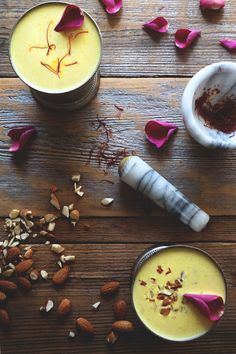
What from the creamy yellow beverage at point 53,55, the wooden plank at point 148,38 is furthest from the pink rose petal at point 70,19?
the wooden plank at point 148,38

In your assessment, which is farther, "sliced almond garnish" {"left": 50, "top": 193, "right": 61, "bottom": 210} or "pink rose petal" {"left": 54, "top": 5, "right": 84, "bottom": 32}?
"sliced almond garnish" {"left": 50, "top": 193, "right": 61, "bottom": 210}

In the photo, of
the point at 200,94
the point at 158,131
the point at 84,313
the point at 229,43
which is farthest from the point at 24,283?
the point at 229,43

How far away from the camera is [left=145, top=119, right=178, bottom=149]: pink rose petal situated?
1237 millimetres

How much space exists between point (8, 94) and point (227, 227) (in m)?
0.51

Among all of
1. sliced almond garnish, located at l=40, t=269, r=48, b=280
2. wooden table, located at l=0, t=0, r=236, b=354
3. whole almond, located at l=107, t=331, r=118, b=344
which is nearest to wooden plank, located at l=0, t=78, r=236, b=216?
wooden table, located at l=0, t=0, r=236, b=354

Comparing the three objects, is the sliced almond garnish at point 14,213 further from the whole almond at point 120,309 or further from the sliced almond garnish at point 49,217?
the whole almond at point 120,309

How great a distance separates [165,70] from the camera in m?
1.26

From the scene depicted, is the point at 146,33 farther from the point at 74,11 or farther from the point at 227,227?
the point at 227,227

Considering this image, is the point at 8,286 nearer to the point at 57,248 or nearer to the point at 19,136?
the point at 57,248

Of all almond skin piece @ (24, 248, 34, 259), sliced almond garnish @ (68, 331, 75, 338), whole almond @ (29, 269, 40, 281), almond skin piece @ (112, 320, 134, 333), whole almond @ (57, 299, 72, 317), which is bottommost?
sliced almond garnish @ (68, 331, 75, 338)

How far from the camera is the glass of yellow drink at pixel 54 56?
1.14m

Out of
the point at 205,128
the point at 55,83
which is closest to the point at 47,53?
the point at 55,83

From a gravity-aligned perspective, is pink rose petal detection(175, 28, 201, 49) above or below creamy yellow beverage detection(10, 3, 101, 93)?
below

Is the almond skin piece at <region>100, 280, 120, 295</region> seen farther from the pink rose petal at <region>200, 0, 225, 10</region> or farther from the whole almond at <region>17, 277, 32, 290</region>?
the pink rose petal at <region>200, 0, 225, 10</region>
